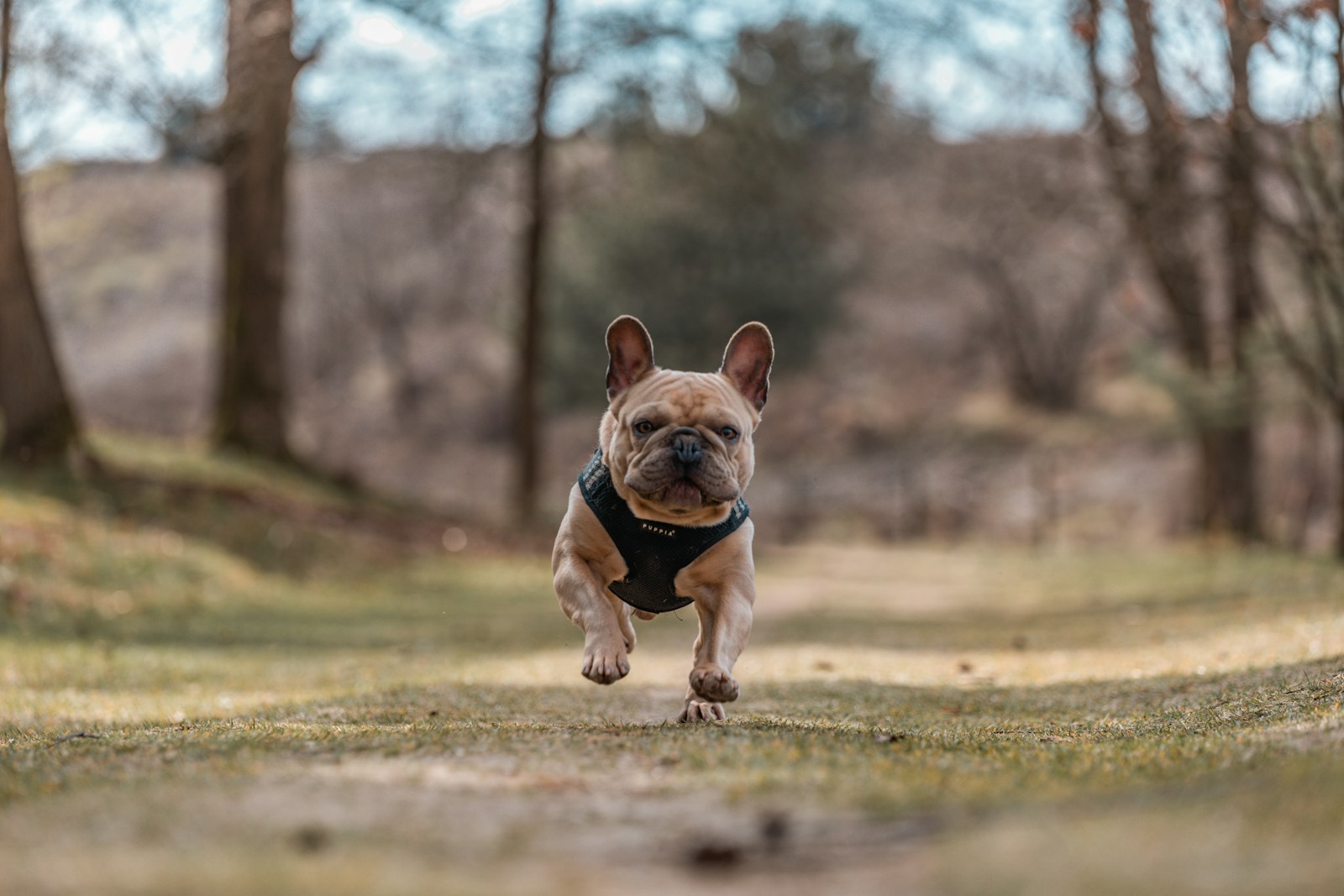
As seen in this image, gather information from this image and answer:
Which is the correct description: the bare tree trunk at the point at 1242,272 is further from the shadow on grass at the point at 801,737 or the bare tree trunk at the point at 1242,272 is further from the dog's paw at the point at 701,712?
the dog's paw at the point at 701,712

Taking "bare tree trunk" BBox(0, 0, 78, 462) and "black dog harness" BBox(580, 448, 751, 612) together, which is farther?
"bare tree trunk" BBox(0, 0, 78, 462)

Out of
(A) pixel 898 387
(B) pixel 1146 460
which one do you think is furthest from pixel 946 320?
(B) pixel 1146 460

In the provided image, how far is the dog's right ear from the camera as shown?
6.39 meters

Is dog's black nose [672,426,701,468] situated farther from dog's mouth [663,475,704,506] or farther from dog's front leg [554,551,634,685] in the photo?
dog's front leg [554,551,634,685]

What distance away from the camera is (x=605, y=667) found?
214 inches

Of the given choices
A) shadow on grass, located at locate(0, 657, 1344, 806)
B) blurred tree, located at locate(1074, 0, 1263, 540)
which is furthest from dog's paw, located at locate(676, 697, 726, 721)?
blurred tree, located at locate(1074, 0, 1263, 540)

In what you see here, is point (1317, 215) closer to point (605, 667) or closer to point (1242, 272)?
point (1242, 272)

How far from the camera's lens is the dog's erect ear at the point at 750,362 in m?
6.53

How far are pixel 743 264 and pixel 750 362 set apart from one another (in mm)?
33033

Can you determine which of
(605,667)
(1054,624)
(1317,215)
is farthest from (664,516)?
(1317,215)

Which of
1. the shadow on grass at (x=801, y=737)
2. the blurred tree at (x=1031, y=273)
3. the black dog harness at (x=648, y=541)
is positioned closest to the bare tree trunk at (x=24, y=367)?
the shadow on grass at (x=801, y=737)

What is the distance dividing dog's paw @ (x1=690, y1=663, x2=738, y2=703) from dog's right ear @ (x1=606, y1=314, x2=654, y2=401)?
159 cm

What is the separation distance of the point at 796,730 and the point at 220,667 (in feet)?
19.1

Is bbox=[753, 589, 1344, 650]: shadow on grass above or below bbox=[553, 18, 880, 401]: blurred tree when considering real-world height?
below
